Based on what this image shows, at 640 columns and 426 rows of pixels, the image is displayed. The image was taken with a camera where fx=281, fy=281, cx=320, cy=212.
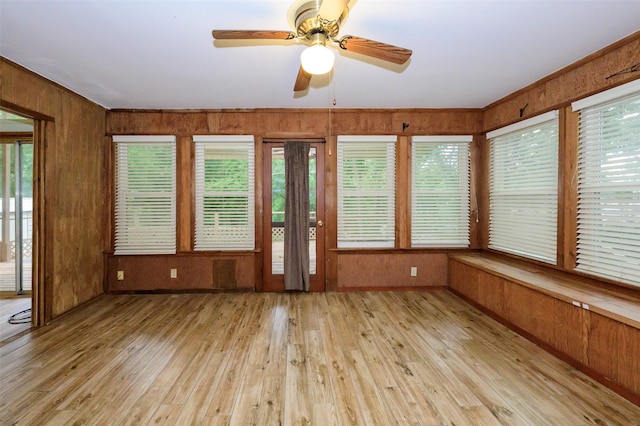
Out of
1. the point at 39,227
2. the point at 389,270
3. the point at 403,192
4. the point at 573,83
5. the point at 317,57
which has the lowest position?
the point at 389,270

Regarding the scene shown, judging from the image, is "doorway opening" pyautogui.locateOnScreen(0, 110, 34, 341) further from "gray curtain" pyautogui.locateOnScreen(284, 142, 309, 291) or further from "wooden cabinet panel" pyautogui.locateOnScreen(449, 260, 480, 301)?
"wooden cabinet panel" pyautogui.locateOnScreen(449, 260, 480, 301)

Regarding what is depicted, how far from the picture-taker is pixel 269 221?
13.7 feet

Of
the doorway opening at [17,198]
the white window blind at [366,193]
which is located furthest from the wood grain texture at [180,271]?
the white window blind at [366,193]

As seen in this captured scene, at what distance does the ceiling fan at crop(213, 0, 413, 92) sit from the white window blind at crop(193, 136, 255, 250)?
2406mm

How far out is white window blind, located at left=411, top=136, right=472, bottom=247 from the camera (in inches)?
164

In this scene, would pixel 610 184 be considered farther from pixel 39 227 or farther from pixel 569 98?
pixel 39 227

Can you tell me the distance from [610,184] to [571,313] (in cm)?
120

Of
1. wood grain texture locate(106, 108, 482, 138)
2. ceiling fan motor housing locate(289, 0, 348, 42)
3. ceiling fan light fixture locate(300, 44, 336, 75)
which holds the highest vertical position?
wood grain texture locate(106, 108, 482, 138)

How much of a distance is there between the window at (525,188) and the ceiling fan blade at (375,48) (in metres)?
2.24

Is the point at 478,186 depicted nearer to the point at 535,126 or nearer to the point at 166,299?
the point at 535,126

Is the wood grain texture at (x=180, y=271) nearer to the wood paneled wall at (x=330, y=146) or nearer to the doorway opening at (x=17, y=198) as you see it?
the wood paneled wall at (x=330, y=146)

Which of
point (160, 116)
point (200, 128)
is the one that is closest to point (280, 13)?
point (200, 128)

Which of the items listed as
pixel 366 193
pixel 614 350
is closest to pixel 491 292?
pixel 614 350

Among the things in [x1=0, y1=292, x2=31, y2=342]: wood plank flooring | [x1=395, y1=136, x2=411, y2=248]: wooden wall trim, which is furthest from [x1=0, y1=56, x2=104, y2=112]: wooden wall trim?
[x1=395, y1=136, x2=411, y2=248]: wooden wall trim
